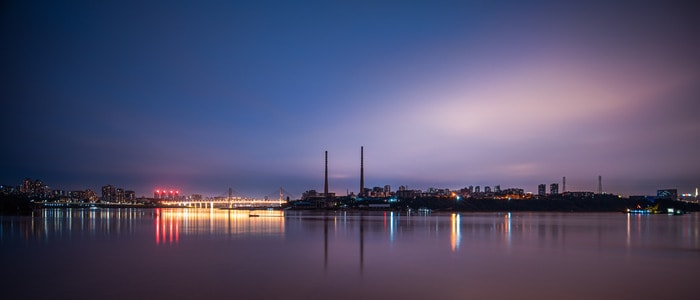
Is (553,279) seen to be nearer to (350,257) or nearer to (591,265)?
(591,265)

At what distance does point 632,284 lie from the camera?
55.0ft

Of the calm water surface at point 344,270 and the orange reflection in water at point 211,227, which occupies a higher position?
the calm water surface at point 344,270

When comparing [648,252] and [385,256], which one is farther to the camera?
[648,252]

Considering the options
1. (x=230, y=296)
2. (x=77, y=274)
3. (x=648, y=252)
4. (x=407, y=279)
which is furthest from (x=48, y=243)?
(x=648, y=252)

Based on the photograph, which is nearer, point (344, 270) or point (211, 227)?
point (344, 270)

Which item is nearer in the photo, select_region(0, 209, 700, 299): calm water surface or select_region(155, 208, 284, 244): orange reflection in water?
select_region(0, 209, 700, 299): calm water surface

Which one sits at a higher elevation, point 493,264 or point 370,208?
point 493,264

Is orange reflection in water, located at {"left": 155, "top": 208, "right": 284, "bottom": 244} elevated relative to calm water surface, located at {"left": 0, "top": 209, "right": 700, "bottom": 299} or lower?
lower

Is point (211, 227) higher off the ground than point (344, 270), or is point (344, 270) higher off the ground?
point (344, 270)

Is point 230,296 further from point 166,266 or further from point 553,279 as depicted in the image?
point 553,279

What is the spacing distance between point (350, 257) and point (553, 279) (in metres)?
9.17

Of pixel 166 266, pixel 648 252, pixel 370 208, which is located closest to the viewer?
pixel 166 266

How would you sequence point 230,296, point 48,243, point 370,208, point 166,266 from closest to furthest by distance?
point 230,296 < point 166,266 < point 48,243 < point 370,208

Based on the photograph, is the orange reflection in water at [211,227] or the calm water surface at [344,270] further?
the orange reflection in water at [211,227]
